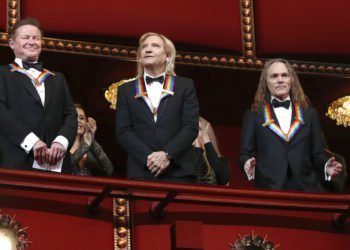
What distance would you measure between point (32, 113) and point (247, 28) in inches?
95.9

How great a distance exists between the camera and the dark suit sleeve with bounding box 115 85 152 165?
562 cm

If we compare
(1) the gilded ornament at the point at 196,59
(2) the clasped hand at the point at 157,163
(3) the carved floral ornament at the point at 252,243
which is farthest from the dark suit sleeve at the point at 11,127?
(1) the gilded ornament at the point at 196,59

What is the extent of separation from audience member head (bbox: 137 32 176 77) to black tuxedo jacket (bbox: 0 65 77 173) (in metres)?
0.43

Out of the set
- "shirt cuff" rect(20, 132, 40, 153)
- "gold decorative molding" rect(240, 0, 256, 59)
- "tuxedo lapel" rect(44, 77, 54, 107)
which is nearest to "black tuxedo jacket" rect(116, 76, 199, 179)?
"tuxedo lapel" rect(44, 77, 54, 107)

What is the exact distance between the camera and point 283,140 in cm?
602

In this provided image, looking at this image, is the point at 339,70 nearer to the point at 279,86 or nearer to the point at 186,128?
the point at 279,86

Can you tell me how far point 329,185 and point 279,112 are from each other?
0.45m

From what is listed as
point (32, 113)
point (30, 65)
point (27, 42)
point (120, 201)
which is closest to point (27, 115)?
point (32, 113)

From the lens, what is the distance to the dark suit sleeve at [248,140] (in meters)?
5.98

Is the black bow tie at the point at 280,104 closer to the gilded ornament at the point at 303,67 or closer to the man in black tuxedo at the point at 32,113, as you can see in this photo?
the man in black tuxedo at the point at 32,113

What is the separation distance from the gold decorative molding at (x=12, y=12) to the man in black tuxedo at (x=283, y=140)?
5.44ft

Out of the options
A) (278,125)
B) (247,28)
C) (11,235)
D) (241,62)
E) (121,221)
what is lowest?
(11,235)

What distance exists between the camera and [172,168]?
5.64 meters

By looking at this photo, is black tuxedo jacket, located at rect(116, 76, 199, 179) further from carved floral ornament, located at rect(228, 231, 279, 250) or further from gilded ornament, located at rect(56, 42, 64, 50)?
gilded ornament, located at rect(56, 42, 64, 50)
